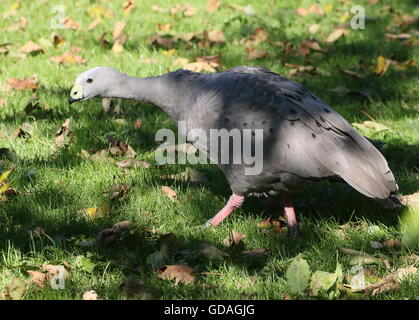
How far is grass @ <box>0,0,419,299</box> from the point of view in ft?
11.7

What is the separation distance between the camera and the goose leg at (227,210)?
415 centimetres

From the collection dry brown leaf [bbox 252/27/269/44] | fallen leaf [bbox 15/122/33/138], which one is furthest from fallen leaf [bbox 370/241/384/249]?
dry brown leaf [bbox 252/27/269/44]

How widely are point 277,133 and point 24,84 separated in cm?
304

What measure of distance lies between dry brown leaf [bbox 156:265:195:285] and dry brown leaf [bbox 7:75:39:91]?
3.09m

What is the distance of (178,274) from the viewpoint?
3.50 meters

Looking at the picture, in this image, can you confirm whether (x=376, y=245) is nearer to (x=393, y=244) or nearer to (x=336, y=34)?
(x=393, y=244)

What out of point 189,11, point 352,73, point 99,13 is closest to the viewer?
point 352,73

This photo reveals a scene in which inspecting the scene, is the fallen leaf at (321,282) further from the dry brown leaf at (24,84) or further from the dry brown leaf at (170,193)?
the dry brown leaf at (24,84)

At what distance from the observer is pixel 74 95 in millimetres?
4543

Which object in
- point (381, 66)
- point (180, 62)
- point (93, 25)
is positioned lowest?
point (381, 66)

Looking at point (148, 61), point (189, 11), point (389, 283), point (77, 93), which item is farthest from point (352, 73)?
point (389, 283)

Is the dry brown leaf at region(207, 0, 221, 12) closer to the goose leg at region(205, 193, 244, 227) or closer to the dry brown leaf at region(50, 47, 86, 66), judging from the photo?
the dry brown leaf at region(50, 47, 86, 66)
